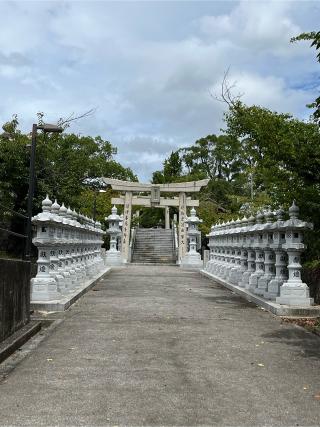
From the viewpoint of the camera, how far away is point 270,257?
12984mm

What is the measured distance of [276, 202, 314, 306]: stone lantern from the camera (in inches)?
424

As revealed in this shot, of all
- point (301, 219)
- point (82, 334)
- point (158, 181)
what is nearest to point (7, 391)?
point (82, 334)

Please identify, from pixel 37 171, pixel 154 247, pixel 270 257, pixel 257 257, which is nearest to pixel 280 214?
pixel 270 257

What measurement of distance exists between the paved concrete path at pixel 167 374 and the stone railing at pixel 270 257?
50.5 inches

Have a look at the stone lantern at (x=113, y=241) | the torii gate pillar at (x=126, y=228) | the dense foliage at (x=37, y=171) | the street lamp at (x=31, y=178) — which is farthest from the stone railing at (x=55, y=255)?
the torii gate pillar at (x=126, y=228)

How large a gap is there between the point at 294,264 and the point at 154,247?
29.6m

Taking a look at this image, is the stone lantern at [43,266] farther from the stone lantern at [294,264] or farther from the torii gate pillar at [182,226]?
the torii gate pillar at [182,226]

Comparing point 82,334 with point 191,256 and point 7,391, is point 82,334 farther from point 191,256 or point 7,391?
point 191,256

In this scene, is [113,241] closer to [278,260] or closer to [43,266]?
[278,260]

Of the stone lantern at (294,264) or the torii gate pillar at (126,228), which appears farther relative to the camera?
the torii gate pillar at (126,228)

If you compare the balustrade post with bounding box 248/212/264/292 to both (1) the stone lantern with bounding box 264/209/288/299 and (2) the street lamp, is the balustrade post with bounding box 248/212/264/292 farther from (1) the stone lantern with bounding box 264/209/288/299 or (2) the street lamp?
(2) the street lamp

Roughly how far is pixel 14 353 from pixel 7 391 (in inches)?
68.4

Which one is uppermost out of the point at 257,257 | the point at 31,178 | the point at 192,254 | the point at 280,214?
the point at 31,178

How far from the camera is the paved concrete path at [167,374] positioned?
4.41 m
